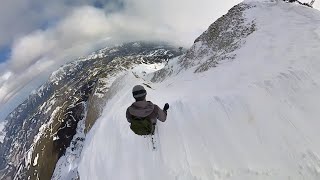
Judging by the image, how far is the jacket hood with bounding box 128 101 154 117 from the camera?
1116cm

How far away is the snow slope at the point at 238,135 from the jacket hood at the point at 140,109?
2610 millimetres

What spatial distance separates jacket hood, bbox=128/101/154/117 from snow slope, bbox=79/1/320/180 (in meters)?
2.61

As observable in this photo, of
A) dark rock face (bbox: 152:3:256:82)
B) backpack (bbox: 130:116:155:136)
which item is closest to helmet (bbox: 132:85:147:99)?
backpack (bbox: 130:116:155:136)

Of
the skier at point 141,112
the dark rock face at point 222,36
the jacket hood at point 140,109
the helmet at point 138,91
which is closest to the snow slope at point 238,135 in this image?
the skier at point 141,112

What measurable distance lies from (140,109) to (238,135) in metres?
4.30

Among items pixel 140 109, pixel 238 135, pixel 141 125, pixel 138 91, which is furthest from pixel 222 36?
pixel 138 91

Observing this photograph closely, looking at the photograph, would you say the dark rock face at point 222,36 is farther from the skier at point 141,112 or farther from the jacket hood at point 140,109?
the jacket hood at point 140,109

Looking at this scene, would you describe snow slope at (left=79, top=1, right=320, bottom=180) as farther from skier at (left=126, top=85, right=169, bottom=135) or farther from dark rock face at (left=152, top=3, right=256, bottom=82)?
dark rock face at (left=152, top=3, right=256, bottom=82)

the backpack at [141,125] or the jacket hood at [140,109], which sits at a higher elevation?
the jacket hood at [140,109]

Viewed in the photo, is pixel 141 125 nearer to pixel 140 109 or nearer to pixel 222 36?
pixel 140 109

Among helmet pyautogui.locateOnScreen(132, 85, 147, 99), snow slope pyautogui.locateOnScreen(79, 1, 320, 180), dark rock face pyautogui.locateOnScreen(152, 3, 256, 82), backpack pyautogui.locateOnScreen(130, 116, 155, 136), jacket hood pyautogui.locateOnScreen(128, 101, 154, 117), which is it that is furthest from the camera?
dark rock face pyautogui.locateOnScreen(152, 3, 256, 82)

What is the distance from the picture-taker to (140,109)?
1120 cm

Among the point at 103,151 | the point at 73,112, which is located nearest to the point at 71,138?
the point at 73,112

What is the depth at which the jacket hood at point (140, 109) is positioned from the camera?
1116 cm
